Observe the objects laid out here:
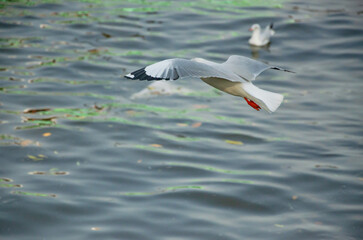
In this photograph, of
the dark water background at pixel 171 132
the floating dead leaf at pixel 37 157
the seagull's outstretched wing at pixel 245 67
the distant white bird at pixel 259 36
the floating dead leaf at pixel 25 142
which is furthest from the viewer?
the distant white bird at pixel 259 36

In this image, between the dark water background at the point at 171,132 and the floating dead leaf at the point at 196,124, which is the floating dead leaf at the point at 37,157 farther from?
the floating dead leaf at the point at 196,124

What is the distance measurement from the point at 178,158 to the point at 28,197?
7.70ft

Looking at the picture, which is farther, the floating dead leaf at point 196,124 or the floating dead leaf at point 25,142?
the floating dead leaf at point 196,124

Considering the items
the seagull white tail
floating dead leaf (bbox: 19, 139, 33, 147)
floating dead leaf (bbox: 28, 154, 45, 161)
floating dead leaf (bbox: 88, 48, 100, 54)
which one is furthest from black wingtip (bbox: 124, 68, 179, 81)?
floating dead leaf (bbox: 88, 48, 100, 54)

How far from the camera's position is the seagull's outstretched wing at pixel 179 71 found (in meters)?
4.79

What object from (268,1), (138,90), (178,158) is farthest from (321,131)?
(268,1)

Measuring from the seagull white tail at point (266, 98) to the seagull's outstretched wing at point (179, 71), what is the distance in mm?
142

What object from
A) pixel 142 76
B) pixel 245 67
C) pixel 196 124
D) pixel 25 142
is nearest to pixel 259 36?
pixel 196 124

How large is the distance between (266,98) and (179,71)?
70 centimetres

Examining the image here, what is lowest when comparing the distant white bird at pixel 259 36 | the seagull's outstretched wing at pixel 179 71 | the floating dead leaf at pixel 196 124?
the seagull's outstretched wing at pixel 179 71

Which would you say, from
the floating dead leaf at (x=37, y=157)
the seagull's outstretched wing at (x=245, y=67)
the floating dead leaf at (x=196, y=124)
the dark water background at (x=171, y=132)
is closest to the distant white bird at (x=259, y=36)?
the dark water background at (x=171, y=132)

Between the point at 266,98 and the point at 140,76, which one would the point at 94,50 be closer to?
the point at 140,76

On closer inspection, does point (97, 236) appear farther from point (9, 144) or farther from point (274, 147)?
point (274, 147)

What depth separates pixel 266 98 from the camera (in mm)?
4859
